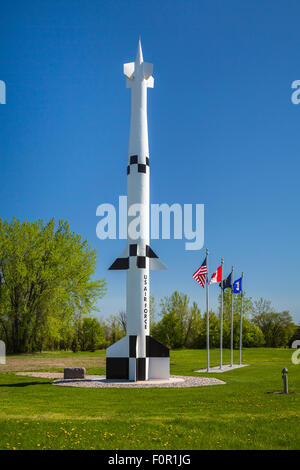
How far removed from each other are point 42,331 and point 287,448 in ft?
131

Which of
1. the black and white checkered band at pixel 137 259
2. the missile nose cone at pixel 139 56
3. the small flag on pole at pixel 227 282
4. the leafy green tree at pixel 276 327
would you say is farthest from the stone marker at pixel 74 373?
the leafy green tree at pixel 276 327

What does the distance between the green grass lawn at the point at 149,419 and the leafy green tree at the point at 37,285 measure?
27.3 metres

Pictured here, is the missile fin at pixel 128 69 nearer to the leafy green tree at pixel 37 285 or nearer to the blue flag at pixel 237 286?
the blue flag at pixel 237 286

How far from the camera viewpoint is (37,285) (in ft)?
151

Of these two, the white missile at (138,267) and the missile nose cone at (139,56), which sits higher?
the missile nose cone at (139,56)

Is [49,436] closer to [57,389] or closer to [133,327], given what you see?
[57,389]

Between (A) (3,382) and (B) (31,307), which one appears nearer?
(A) (3,382)

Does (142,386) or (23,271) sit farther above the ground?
(23,271)

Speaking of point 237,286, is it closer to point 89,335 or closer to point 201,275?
point 201,275

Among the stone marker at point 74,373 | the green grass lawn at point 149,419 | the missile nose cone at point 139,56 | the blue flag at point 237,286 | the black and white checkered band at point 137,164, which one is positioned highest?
the missile nose cone at point 139,56

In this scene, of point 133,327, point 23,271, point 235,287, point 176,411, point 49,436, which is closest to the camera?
point 49,436

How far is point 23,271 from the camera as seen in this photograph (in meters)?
44.3

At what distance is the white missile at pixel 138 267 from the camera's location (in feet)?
75.2

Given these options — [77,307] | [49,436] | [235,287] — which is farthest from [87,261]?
[49,436]
